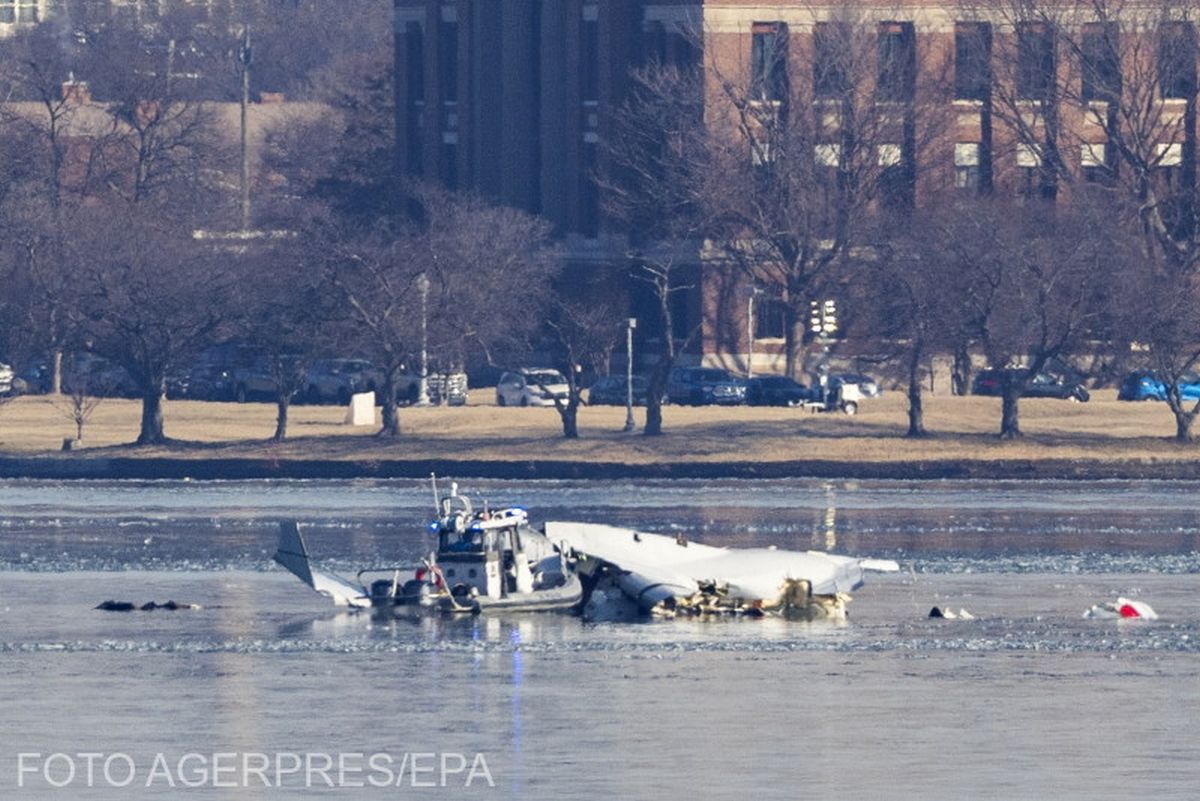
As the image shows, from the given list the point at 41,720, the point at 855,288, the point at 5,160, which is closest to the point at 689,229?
the point at 855,288

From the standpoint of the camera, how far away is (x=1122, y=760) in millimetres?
38500

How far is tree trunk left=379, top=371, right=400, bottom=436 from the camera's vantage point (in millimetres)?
91750

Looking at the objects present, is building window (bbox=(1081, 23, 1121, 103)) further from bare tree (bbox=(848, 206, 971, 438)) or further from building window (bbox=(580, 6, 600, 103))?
building window (bbox=(580, 6, 600, 103))

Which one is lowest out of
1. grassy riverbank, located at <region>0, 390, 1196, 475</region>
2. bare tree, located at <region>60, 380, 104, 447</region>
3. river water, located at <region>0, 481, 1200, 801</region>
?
river water, located at <region>0, 481, 1200, 801</region>

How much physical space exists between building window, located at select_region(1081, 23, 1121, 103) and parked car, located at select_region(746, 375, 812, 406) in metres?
17.6

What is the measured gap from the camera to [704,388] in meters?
108

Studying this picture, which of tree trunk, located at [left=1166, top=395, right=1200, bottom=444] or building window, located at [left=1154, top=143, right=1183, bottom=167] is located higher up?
building window, located at [left=1154, top=143, right=1183, bottom=167]

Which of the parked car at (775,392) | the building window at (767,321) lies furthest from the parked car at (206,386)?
the building window at (767,321)

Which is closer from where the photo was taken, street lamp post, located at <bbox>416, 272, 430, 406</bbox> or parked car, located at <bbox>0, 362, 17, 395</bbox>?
street lamp post, located at <bbox>416, 272, 430, 406</bbox>

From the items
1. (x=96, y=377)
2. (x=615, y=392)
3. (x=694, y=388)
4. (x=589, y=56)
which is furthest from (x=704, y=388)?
(x=96, y=377)

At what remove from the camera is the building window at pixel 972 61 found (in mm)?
117875

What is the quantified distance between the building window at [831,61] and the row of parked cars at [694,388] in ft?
33.8

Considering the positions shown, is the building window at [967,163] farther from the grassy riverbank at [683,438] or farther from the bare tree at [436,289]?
the grassy riverbank at [683,438]

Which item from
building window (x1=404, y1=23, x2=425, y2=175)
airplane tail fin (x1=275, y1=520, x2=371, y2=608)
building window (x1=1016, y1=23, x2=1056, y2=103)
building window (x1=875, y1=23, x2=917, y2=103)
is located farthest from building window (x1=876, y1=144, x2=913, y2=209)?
airplane tail fin (x1=275, y1=520, x2=371, y2=608)
